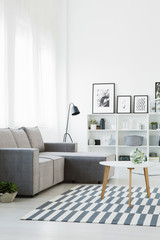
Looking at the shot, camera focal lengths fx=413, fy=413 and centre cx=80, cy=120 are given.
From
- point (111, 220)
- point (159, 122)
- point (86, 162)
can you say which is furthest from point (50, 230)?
point (159, 122)

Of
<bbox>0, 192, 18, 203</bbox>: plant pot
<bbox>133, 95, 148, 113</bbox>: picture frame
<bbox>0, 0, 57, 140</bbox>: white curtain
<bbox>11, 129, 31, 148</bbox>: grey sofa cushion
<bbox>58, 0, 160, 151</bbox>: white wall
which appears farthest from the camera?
<bbox>58, 0, 160, 151</bbox>: white wall

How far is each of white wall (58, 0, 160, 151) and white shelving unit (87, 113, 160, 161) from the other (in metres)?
0.35

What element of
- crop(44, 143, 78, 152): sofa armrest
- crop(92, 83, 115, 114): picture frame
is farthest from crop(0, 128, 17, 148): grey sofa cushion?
crop(92, 83, 115, 114): picture frame

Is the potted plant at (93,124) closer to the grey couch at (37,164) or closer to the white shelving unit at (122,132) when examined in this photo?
the white shelving unit at (122,132)

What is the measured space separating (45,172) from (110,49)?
4882mm

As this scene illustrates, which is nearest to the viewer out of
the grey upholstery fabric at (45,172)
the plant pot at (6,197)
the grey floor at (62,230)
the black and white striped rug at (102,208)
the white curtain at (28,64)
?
the grey floor at (62,230)

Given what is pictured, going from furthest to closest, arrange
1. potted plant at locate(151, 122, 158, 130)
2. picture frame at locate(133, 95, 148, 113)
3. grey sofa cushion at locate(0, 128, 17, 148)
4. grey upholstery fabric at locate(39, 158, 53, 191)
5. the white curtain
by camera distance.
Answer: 1. picture frame at locate(133, 95, 148, 113)
2. potted plant at locate(151, 122, 158, 130)
3. the white curtain
4. grey sofa cushion at locate(0, 128, 17, 148)
5. grey upholstery fabric at locate(39, 158, 53, 191)

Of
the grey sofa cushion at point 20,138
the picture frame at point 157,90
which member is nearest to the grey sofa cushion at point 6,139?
the grey sofa cushion at point 20,138

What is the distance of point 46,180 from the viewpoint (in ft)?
17.8

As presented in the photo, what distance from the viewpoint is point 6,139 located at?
567 cm

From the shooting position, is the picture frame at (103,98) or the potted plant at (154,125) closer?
the potted plant at (154,125)

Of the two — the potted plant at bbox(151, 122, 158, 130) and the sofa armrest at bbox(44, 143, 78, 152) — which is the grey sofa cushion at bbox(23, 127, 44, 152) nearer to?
the sofa armrest at bbox(44, 143, 78, 152)

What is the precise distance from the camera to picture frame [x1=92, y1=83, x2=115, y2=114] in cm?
941

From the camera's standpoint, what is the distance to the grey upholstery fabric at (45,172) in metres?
5.24
